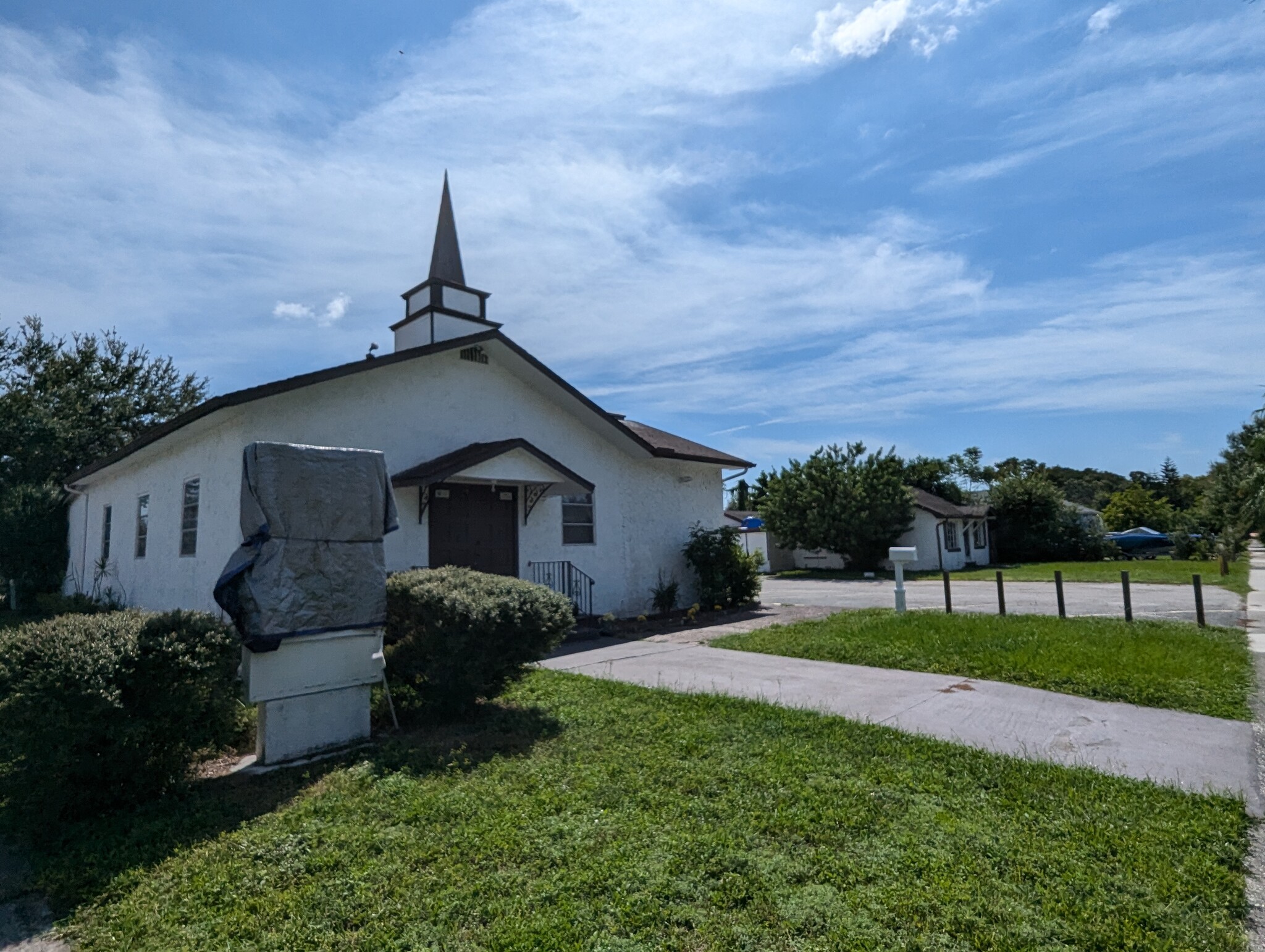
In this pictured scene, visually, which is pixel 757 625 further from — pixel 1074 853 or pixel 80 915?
pixel 80 915

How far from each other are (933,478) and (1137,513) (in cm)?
2400

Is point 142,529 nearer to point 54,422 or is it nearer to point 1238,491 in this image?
Answer: point 54,422

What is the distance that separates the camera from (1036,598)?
1592 cm

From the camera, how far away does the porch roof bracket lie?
12.3 meters

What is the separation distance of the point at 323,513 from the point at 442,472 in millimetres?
4625

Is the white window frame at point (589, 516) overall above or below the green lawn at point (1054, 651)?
above

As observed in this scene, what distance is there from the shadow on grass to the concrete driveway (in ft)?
34.4

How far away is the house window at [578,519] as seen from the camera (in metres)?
13.4

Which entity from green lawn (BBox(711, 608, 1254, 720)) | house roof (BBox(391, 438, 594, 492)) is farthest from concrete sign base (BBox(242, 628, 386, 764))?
green lawn (BBox(711, 608, 1254, 720))

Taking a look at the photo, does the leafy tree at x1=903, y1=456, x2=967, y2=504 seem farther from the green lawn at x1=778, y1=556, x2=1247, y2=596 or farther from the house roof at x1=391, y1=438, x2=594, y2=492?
the house roof at x1=391, y1=438, x2=594, y2=492

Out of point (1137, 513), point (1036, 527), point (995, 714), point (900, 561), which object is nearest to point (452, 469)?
point (900, 561)

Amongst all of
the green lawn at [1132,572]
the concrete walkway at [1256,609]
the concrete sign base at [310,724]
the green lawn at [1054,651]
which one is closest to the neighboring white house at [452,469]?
the green lawn at [1054,651]

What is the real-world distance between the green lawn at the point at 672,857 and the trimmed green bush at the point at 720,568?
31.5 ft

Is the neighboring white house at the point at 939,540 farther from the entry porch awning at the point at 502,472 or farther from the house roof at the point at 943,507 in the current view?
the entry porch awning at the point at 502,472
